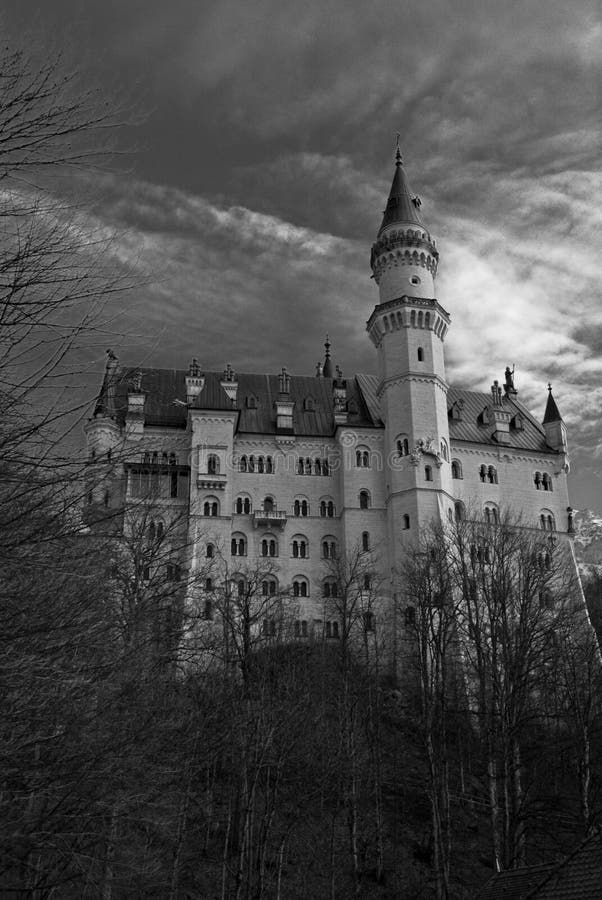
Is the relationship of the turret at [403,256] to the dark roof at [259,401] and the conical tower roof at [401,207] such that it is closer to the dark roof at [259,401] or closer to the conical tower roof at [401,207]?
the conical tower roof at [401,207]

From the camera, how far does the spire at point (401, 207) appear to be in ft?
242

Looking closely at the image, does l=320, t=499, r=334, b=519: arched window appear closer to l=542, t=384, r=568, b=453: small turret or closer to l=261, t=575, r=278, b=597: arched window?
l=261, t=575, r=278, b=597: arched window

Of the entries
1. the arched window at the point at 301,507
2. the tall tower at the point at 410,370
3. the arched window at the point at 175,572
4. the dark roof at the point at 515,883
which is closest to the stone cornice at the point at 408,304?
the tall tower at the point at 410,370

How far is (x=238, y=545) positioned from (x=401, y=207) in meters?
30.7

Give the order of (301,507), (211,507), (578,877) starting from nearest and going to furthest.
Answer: (578,877)
(211,507)
(301,507)

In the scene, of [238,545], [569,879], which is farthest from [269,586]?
[569,879]

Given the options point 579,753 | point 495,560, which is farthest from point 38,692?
point 495,560

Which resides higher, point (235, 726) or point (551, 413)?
point (551, 413)

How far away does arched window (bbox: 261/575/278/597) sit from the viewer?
208 ft

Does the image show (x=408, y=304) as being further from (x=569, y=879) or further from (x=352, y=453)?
(x=569, y=879)

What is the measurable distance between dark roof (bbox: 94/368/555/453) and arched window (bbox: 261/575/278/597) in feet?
37.7

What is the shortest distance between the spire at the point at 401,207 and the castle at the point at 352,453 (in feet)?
0.56

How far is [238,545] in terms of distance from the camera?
215 ft

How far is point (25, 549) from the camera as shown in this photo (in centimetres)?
1019
